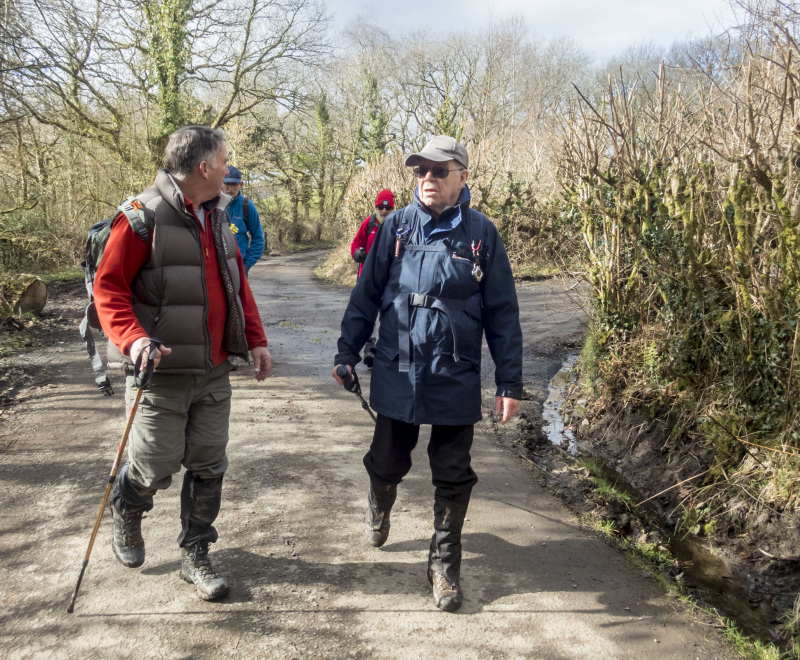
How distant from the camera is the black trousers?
320cm

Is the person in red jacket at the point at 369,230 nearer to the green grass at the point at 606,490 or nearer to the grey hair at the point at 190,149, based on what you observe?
the green grass at the point at 606,490

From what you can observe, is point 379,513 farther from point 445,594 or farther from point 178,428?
point 178,428

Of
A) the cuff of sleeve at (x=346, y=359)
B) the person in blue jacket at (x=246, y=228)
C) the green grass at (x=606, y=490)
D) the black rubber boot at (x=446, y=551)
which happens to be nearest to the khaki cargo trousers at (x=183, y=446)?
the cuff of sleeve at (x=346, y=359)

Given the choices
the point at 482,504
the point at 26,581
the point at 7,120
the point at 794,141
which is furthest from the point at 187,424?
the point at 7,120

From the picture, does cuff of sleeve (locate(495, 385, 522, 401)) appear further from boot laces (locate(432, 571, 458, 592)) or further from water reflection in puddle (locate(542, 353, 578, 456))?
water reflection in puddle (locate(542, 353, 578, 456))

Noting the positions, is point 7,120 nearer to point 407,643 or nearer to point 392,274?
point 392,274

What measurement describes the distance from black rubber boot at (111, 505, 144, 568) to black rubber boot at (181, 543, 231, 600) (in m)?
0.22

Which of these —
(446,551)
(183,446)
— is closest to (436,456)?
(446,551)

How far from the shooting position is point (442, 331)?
3.10m

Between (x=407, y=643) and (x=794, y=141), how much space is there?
11.6 ft

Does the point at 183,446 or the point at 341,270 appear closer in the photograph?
the point at 183,446

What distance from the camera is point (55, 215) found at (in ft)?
56.6

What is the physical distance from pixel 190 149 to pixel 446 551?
7.31 feet

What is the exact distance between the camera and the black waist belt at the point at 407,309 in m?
3.10
